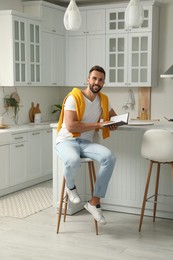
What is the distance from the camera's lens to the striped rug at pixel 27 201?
5.00 m

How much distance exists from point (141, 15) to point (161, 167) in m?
1.55

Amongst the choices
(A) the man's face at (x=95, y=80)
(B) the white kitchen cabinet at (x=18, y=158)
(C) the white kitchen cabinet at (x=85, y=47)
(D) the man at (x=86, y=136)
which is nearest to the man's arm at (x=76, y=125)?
(D) the man at (x=86, y=136)

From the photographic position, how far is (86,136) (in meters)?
4.36

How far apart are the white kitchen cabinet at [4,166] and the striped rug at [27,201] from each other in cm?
17

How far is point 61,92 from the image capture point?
7.97 m

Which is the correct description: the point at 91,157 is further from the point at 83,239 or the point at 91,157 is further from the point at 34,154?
the point at 34,154

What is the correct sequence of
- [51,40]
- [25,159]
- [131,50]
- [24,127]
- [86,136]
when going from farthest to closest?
1. [51,40]
2. [131,50]
3. [24,127]
4. [25,159]
5. [86,136]

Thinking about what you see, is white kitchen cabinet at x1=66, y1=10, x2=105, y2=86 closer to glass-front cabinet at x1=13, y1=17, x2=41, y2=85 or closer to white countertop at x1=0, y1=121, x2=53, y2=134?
glass-front cabinet at x1=13, y1=17, x2=41, y2=85

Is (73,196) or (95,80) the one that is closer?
(73,196)

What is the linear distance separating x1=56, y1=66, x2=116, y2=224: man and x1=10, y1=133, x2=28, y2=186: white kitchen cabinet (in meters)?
1.74

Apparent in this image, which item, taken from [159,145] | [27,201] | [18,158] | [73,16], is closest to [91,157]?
[159,145]

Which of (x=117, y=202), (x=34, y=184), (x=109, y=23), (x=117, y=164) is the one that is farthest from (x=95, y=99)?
(x=109, y=23)

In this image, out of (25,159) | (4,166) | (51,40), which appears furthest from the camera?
(51,40)

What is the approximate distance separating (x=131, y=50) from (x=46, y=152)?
202cm
